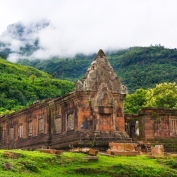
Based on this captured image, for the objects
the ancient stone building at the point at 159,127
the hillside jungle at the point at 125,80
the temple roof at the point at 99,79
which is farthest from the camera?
the hillside jungle at the point at 125,80

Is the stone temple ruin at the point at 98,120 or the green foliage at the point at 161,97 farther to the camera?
the green foliage at the point at 161,97

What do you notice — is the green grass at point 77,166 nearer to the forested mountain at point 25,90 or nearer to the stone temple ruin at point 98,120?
the stone temple ruin at point 98,120

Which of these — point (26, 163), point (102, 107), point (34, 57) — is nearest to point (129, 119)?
point (102, 107)

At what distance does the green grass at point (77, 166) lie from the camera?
15.4 m

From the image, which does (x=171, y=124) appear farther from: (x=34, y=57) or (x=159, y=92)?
(x=34, y=57)

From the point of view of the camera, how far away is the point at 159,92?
48312 mm

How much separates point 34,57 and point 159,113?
13499cm

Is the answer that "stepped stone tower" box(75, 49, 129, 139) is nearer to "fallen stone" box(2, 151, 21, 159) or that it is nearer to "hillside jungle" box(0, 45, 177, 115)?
"fallen stone" box(2, 151, 21, 159)

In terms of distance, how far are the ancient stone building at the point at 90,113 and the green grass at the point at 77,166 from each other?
6309 mm

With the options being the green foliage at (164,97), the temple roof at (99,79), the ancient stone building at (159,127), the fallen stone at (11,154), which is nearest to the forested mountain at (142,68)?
the green foliage at (164,97)

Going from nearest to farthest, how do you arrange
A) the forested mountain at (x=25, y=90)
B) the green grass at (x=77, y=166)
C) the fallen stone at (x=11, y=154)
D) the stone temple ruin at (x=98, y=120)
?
1. the green grass at (x=77, y=166)
2. the fallen stone at (x=11, y=154)
3. the stone temple ruin at (x=98, y=120)
4. the forested mountain at (x=25, y=90)

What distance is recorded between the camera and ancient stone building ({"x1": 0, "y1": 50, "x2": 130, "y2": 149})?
84.9ft

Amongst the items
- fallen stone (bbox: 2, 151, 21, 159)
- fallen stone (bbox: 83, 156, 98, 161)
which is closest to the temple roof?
fallen stone (bbox: 83, 156, 98, 161)

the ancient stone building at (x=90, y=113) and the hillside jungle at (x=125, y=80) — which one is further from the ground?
the hillside jungle at (x=125, y=80)
